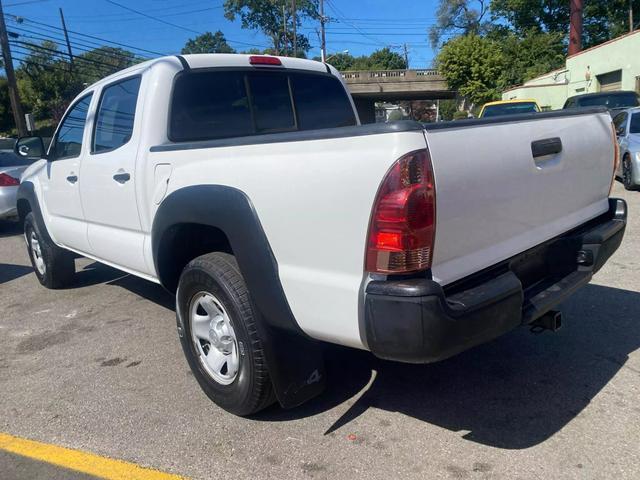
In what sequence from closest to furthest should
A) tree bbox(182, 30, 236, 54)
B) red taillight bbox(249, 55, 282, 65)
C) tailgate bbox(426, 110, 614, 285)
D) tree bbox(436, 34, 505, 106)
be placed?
1. tailgate bbox(426, 110, 614, 285)
2. red taillight bbox(249, 55, 282, 65)
3. tree bbox(436, 34, 505, 106)
4. tree bbox(182, 30, 236, 54)

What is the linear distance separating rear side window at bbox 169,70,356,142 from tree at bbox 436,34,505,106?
116 feet

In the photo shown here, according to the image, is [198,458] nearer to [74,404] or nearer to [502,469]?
[74,404]

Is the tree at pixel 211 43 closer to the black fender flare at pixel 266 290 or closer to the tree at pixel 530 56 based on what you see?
the tree at pixel 530 56

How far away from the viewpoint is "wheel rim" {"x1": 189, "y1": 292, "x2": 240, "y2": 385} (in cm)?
310

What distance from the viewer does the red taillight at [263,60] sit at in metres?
4.16

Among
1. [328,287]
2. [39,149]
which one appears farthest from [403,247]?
[39,149]

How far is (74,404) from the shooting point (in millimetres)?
3508

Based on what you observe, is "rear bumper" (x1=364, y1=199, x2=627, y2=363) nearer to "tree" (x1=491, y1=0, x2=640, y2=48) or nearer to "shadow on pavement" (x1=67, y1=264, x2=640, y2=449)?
"shadow on pavement" (x1=67, y1=264, x2=640, y2=449)

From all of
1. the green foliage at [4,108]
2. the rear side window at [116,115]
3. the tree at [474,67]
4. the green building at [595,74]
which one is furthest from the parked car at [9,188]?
the green foliage at [4,108]

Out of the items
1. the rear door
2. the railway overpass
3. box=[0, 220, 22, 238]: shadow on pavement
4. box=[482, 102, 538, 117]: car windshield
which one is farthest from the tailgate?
the railway overpass

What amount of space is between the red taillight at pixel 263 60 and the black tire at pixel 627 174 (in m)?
7.65

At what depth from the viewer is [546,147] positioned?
2.84 metres

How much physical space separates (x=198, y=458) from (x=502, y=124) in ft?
7.24

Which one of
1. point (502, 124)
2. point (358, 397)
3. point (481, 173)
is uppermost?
point (502, 124)
